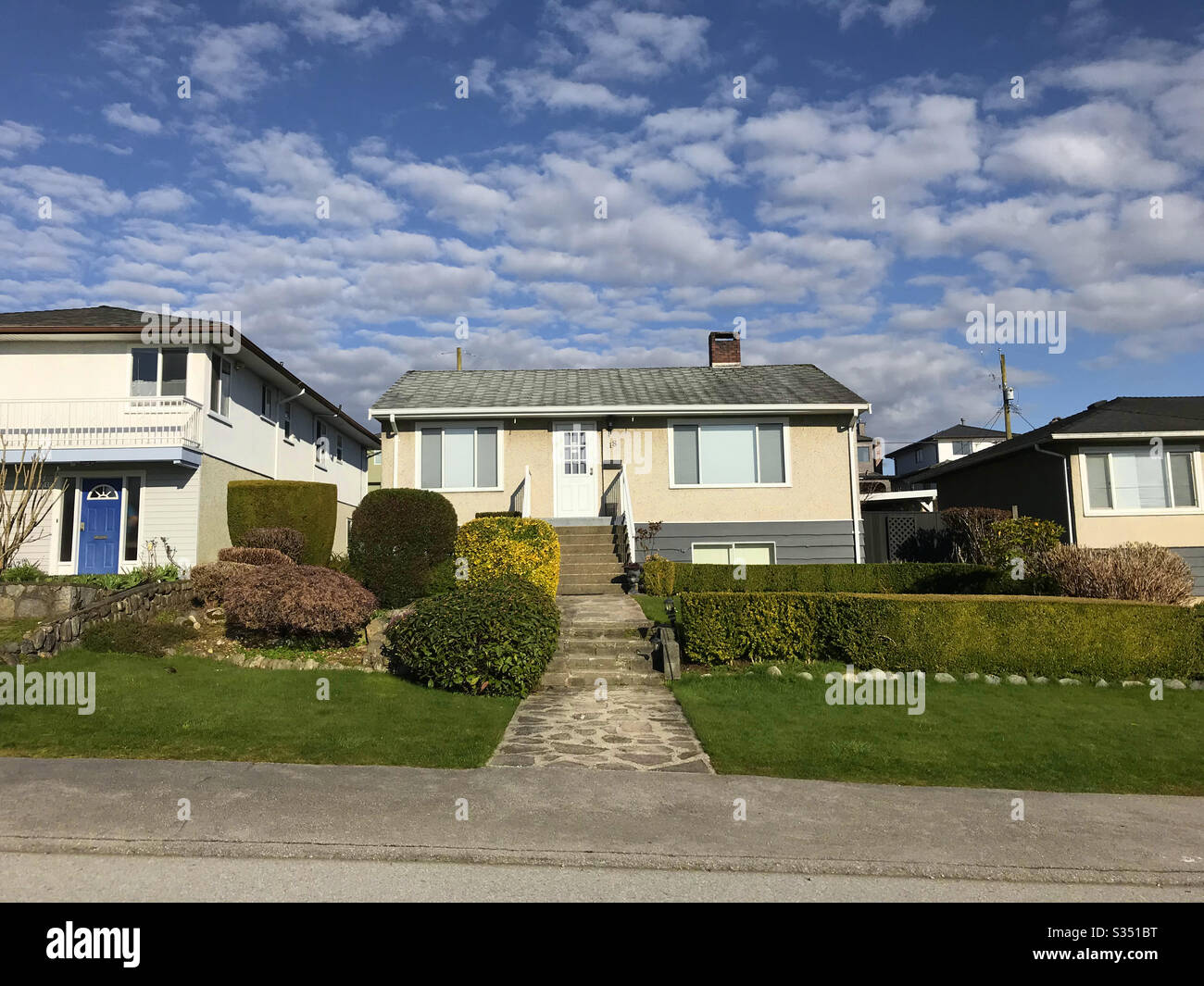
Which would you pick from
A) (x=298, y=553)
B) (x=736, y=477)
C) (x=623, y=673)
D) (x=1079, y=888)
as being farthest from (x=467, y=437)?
(x=1079, y=888)

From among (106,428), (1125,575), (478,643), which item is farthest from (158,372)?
(1125,575)

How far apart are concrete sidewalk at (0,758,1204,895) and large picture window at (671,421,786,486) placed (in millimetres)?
13027

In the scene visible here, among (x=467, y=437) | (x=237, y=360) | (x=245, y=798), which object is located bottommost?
(x=245, y=798)

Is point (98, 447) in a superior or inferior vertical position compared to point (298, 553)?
superior

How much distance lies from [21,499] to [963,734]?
15.4m

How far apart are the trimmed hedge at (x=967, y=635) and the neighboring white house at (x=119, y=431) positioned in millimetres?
11200

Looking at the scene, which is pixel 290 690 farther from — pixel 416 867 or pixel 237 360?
pixel 237 360

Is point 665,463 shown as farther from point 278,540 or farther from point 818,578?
point 278,540

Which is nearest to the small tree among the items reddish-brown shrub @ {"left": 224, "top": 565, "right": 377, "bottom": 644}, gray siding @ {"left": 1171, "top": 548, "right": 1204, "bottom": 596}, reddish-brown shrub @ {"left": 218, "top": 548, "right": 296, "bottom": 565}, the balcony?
the balcony

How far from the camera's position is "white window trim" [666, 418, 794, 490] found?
62.8 ft

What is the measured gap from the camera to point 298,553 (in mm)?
16250

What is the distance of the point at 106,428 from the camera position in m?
16.2

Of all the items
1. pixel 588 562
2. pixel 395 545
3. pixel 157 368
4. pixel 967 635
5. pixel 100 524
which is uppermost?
pixel 157 368

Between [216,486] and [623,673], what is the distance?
11.4 metres
